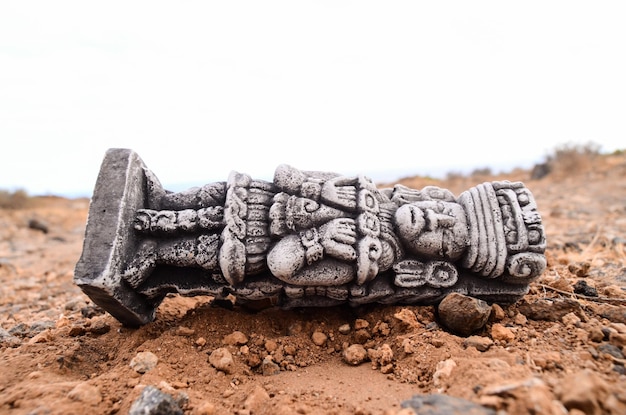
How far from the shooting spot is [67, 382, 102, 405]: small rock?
2043mm

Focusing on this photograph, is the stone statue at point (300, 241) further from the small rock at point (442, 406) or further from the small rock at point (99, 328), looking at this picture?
the small rock at point (442, 406)

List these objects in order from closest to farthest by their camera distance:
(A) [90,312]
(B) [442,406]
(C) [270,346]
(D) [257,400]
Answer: (B) [442,406] → (D) [257,400] → (C) [270,346] → (A) [90,312]

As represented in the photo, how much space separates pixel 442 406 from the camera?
1806mm

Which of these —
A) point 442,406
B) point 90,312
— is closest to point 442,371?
point 442,406

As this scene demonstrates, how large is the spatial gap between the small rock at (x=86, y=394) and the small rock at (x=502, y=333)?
2.13 metres

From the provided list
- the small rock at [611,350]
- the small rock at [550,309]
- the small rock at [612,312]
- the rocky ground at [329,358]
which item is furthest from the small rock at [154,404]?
the small rock at [612,312]

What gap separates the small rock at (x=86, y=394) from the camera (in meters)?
2.04

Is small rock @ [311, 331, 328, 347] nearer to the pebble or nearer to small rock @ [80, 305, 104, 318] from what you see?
the pebble

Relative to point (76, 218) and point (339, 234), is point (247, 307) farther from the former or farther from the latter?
point (76, 218)

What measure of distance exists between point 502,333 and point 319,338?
1107 mm

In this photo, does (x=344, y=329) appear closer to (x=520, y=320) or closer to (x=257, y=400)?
(x=257, y=400)

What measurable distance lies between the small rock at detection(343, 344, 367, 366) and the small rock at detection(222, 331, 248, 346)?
0.65 meters

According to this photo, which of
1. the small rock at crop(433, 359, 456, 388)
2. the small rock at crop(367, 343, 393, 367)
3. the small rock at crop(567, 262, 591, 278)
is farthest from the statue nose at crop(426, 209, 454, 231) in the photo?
the small rock at crop(567, 262, 591, 278)

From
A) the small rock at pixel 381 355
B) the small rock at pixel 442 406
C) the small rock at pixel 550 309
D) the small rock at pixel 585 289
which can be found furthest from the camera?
the small rock at pixel 585 289
